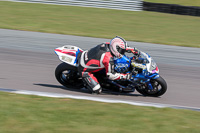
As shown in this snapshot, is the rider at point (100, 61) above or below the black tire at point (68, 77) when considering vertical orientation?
above

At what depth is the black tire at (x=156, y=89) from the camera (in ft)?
25.7

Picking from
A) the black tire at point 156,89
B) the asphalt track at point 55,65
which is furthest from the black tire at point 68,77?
the black tire at point 156,89

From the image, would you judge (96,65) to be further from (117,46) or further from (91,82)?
(117,46)

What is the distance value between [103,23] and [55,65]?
318 inches

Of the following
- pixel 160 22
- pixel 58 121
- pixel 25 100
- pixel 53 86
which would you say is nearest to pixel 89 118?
pixel 58 121

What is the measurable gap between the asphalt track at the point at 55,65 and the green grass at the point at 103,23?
128 cm

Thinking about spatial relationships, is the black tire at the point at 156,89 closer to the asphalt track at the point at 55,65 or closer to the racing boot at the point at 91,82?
the asphalt track at the point at 55,65

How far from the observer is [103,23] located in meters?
18.5

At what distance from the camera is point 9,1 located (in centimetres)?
2355

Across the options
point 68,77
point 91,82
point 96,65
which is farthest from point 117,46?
point 68,77

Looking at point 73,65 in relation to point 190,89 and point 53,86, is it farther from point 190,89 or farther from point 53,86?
point 190,89

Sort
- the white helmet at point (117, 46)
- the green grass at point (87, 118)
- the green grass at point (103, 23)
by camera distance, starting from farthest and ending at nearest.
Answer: the green grass at point (103, 23) → the white helmet at point (117, 46) → the green grass at point (87, 118)

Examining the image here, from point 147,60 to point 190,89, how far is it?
6.58 feet

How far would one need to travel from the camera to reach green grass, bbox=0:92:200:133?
5125 mm
